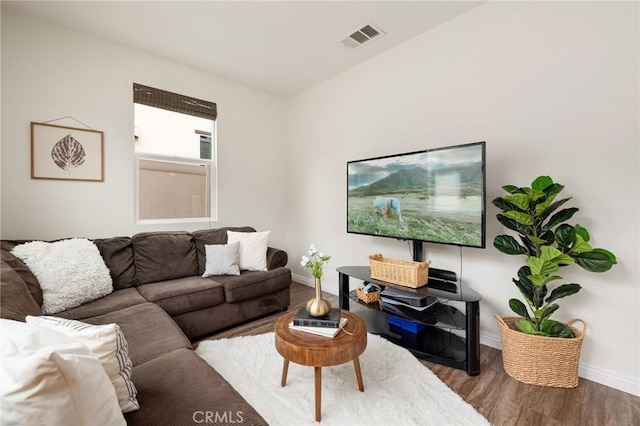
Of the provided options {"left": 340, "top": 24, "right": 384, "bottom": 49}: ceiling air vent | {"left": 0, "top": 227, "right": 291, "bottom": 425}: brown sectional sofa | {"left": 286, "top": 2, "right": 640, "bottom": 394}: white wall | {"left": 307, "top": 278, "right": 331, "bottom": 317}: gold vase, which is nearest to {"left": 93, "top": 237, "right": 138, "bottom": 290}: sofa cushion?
{"left": 0, "top": 227, "right": 291, "bottom": 425}: brown sectional sofa

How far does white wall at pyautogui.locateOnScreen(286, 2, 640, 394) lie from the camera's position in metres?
1.77

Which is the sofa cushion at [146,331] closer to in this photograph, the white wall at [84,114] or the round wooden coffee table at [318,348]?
A: the round wooden coffee table at [318,348]

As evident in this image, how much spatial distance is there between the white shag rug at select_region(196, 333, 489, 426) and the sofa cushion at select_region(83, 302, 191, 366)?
494 mm

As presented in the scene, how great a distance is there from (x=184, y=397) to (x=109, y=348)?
35cm

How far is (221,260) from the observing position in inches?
111

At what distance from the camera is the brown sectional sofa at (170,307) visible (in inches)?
42.0

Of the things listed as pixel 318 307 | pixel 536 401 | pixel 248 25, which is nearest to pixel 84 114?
pixel 248 25

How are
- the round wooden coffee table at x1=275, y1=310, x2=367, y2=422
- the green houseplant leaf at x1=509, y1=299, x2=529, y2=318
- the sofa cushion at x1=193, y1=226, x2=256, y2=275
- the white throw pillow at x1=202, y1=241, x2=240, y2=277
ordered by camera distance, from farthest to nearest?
1. the sofa cushion at x1=193, y1=226, x2=256, y2=275
2. the white throw pillow at x1=202, y1=241, x2=240, y2=277
3. the green houseplant leaf at x1=509, y1=299, x2=529, y2=318
4. the round wooden coffee table at x1=275, y1=310, x2=367, y2=422

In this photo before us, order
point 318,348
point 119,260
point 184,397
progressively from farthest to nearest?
point 119,260
point 318,348
point 184,397

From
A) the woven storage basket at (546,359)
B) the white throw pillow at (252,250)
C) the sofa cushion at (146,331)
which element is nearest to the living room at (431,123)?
the woven storage basket at (546,359)

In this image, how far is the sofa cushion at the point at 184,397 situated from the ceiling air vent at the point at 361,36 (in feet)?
9.60

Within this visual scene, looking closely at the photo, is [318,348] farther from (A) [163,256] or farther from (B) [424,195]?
(A) [163,256]

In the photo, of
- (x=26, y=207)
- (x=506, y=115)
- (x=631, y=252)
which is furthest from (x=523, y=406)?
(x=26, y=207)

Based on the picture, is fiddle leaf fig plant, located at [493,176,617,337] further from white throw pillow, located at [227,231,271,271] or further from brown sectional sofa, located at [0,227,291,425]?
white throw pillow, located at [227,231,271,271]
